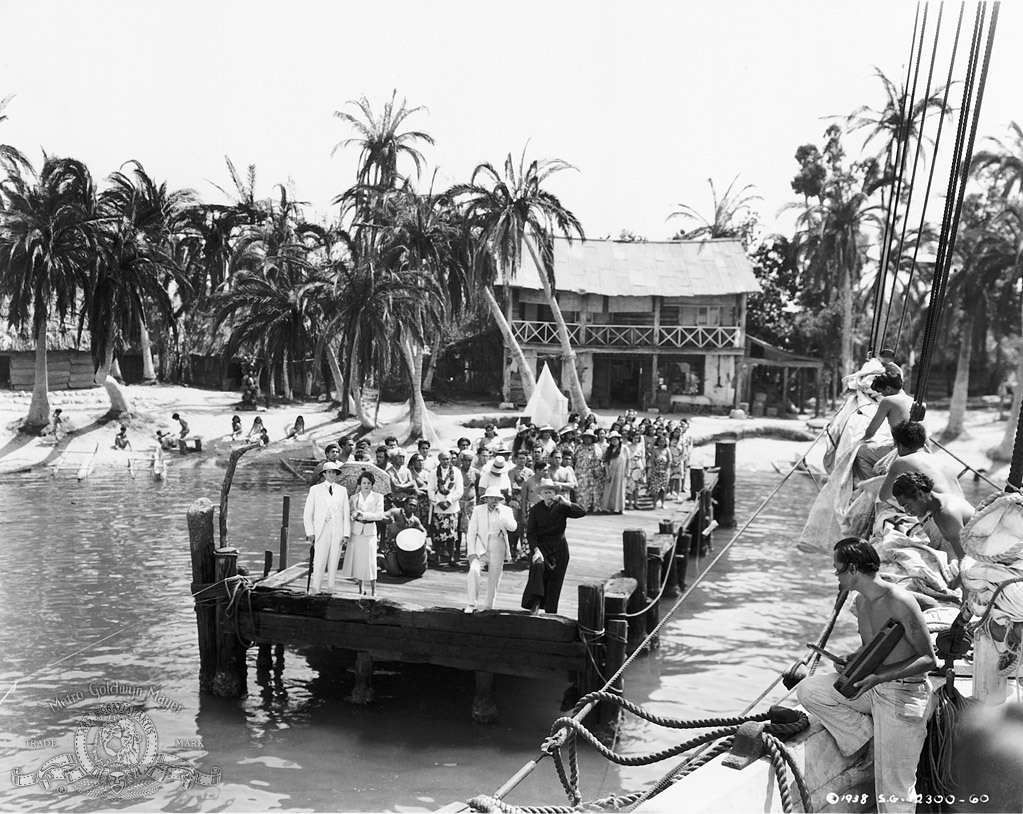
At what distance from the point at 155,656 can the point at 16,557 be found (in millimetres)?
7127

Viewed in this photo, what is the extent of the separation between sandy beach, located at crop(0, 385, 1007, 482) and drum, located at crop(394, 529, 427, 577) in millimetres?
14817

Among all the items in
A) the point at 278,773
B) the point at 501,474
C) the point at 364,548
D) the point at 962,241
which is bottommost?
the point at 278,773

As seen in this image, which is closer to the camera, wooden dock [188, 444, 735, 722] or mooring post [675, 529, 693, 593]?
wooden dock [188, 444, 735, 722]

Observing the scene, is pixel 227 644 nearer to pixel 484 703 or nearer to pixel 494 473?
pixel 484 703

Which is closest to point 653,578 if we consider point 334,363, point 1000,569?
point 1000,569

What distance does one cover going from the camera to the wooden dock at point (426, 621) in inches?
381

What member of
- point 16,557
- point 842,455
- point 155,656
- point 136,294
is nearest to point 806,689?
point 842,455

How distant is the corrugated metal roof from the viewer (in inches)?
1511

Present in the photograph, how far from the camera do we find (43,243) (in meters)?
24.8

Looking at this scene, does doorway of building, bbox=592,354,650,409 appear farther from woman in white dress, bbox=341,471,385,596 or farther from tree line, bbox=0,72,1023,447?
woman in white dress, bbox=341,471,385,596

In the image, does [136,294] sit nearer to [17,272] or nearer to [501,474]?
[17,272]

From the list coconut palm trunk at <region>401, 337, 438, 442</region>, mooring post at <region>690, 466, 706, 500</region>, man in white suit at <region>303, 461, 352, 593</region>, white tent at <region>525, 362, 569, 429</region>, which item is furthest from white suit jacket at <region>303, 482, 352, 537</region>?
coconut palm trunk at <region>401, 337, 438, 442</region>

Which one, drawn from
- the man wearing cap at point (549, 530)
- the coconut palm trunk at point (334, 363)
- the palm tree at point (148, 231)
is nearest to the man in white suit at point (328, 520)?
the man wearing cap at point (549, 530)

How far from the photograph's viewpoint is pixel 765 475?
105 feet
